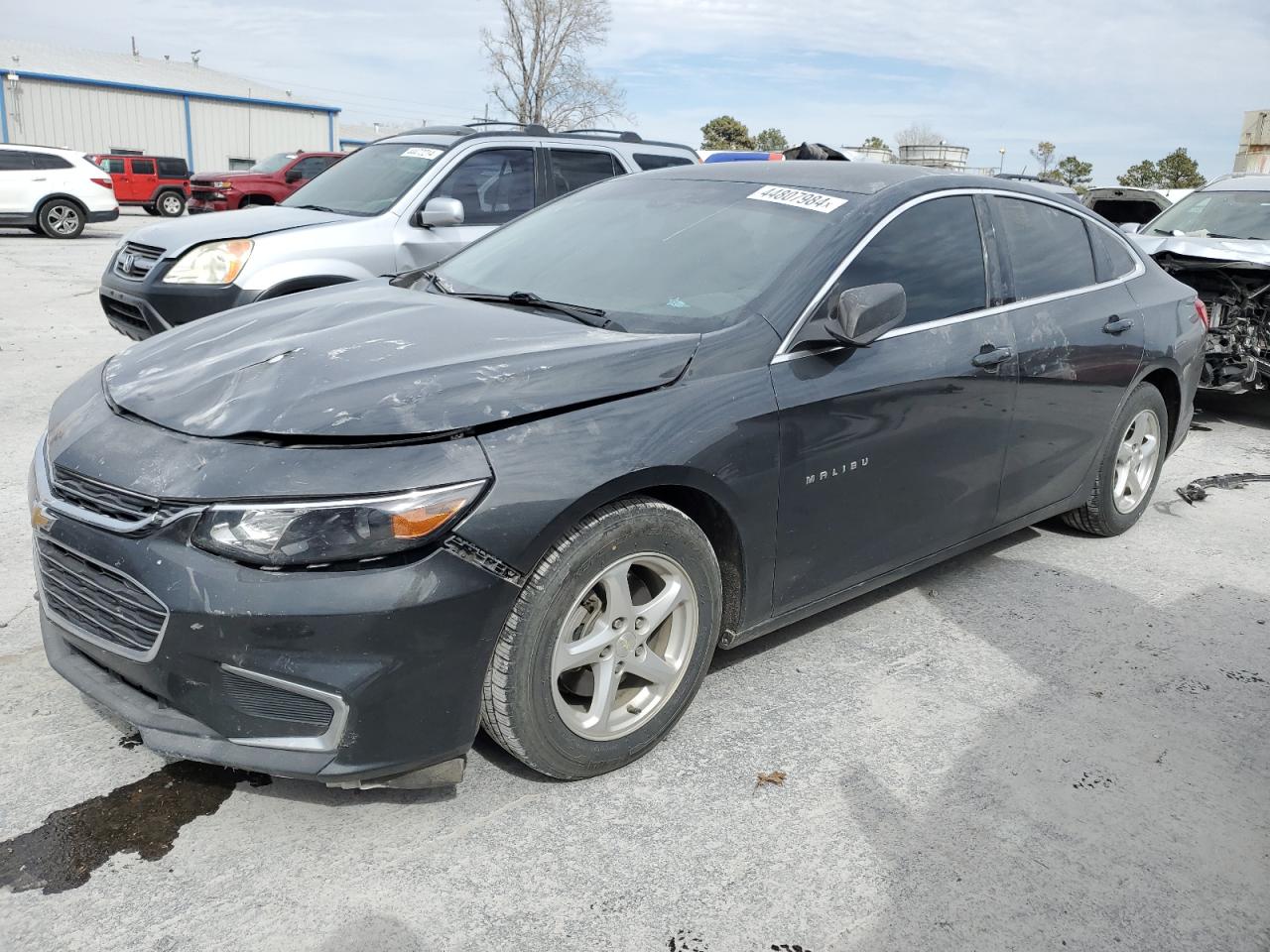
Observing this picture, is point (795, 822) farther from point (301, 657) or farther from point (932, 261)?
point (932, 261)

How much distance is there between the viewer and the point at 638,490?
2758mm

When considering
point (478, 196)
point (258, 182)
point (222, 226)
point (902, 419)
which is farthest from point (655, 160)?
point (258, 182)

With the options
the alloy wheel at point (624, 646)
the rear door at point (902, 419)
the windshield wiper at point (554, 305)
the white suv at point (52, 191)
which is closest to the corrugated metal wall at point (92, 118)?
the white suv at point (52, 191)

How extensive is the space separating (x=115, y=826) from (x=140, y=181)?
1166 inches

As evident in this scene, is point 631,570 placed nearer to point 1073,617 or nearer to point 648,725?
point 648,725

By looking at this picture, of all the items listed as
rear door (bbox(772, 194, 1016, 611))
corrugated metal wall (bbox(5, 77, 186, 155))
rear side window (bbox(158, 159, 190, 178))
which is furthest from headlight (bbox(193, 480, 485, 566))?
corrugated metal wall (bbox(5, 77, 186, 155))

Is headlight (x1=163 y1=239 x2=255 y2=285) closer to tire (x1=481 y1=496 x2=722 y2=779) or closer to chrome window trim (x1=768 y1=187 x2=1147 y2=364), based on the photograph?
chrome window trim (x1=768 y1=187 x2=1147 y2=364)

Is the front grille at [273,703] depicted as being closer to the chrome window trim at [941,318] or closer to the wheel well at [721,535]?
the wheel well at [721,535]

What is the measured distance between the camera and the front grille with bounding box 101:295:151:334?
20.8 ft

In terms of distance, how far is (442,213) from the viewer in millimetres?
6363

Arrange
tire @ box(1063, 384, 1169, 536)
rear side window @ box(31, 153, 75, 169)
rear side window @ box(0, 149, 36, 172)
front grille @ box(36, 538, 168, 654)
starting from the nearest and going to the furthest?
front grille @ box(36, 538, 168, 654), tire @ box(1063, 384, 1169, 536), rear side window @ box(0, 149, 36, 172), rear side window @ box(31, 153, 75, 169)

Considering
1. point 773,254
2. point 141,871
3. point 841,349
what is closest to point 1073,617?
point 841,349

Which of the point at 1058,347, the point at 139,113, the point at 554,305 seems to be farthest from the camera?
the point at 139,113

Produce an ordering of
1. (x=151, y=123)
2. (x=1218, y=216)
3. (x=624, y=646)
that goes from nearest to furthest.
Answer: (x=624, y=646)
(x=1218, y=216)
(x=151, y=123)
